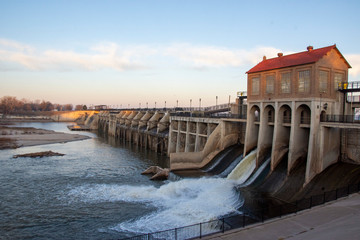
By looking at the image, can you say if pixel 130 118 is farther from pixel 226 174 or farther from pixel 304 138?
pixel 304 138

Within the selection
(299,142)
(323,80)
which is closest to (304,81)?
(323,80)

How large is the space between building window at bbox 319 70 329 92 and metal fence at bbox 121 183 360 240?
1073cm

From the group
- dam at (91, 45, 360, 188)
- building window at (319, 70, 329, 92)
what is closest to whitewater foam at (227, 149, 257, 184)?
dam at (91, 45, 360, 188)

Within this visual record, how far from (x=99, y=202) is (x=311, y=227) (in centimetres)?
2071

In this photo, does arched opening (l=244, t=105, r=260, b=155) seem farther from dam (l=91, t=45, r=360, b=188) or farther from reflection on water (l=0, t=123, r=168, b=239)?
reflection on water (l=0, t=123, r=168, b=239)

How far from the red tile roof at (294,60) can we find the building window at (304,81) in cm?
119

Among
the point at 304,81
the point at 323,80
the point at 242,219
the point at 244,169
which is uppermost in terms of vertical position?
the point at 323,80

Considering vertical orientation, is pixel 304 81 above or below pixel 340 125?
above

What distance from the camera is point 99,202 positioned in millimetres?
29312

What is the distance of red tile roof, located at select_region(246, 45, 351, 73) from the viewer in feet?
101

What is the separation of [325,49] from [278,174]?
15156mm

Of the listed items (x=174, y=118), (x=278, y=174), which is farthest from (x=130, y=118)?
(x=278, y=174)

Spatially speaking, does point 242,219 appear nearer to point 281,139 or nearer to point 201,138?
point 281,139

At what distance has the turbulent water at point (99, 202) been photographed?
23.4 metres
